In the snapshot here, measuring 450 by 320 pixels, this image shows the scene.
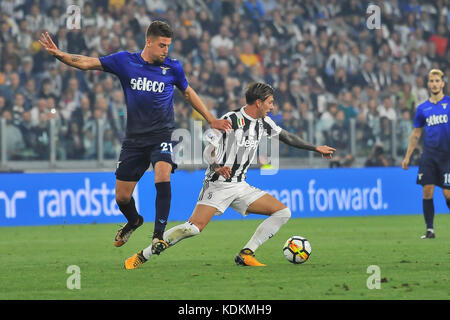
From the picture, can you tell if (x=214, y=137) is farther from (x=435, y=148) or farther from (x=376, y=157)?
(x=376, y=157)

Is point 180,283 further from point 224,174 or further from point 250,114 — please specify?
point 250,114

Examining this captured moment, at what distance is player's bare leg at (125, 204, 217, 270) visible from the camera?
362 inches

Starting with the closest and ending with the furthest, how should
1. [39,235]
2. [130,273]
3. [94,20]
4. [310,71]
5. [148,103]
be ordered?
[130,273] < [148,103] < [39,235] < [94,20] < [310,71]

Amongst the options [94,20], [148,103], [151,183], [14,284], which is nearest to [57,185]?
[151,183]

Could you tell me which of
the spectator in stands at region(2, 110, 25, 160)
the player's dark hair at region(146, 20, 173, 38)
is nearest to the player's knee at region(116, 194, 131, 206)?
the player's dark hair at region(146, 20, 173, 38)

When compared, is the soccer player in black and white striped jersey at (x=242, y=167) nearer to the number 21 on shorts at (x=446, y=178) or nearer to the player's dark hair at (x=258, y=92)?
the player's dark hair at (x=258, y=92)

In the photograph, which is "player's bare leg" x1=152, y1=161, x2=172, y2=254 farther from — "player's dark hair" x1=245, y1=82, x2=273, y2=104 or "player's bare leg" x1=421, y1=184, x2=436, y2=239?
"player's bare leg" x1=421, y1=184, x2=436, y2=239

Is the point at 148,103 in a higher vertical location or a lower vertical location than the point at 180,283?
higher

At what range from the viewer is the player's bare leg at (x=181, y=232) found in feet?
30.1

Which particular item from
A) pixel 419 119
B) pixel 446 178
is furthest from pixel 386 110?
pixel 446 178

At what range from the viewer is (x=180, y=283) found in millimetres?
8039

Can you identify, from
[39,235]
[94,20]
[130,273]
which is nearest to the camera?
[130,273]

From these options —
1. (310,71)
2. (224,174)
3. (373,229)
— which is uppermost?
(310,71)

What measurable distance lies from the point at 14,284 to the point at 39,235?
6.66 metres
